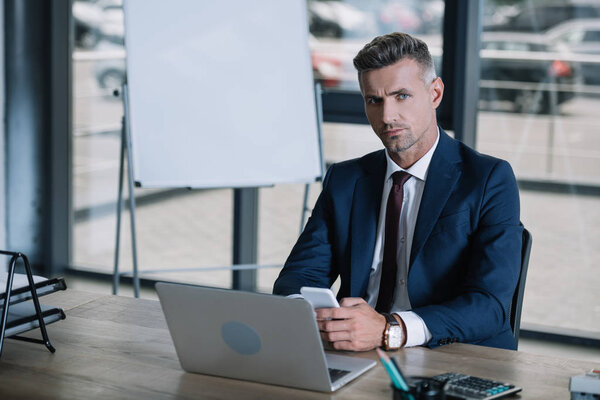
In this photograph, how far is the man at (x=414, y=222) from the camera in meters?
1.94

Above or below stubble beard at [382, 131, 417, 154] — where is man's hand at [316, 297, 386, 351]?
below

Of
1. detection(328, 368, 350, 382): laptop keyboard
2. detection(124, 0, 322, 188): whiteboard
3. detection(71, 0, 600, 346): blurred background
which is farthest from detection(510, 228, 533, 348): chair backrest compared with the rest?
detection(71, 0, 600, 346): blurred background

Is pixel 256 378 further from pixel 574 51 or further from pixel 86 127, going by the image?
pixel 86 127

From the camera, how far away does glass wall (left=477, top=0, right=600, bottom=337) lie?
367cm

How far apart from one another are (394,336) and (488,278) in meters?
0.31

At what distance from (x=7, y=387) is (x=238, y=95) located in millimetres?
2083

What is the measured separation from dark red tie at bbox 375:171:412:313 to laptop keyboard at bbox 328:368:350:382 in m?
0.58

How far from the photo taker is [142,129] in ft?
11.0

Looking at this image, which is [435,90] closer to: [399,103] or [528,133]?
[399,103]

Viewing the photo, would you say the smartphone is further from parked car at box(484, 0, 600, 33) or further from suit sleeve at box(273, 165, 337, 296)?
parked car at box(484, 0, 600, 33)

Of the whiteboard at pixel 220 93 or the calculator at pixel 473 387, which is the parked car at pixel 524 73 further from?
the calculator at pixel 473 387

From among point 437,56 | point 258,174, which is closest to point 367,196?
point 258,174

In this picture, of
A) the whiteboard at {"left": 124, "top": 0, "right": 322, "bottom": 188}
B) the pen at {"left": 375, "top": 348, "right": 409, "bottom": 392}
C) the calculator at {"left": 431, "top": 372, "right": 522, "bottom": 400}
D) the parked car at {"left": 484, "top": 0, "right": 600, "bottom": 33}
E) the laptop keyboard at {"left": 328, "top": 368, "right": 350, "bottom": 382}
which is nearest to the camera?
the pen at {"left": 375, "top": 348, "right": 409, "bottom": 392}

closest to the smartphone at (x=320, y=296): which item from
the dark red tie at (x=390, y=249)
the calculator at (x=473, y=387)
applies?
the calculator at (x=473, y=387)
